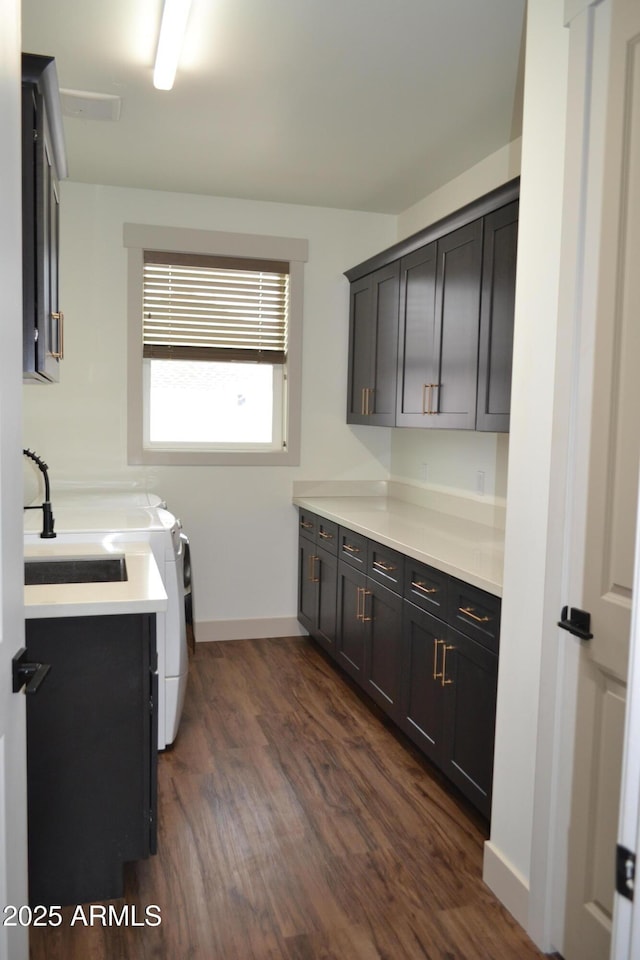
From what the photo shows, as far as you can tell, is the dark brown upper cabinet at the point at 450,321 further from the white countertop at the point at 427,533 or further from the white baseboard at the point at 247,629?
the white baseboard at the point at 247,629

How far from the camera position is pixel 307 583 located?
471 centimetres

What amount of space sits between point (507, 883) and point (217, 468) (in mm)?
3023

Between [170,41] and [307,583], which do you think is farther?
[307,583]

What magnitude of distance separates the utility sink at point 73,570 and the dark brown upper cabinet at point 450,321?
1504 mm

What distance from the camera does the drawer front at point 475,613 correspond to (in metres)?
2.44

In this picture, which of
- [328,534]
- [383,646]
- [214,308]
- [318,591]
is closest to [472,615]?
[383,646]

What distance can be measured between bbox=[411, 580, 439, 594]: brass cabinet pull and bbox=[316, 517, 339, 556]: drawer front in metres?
1.07

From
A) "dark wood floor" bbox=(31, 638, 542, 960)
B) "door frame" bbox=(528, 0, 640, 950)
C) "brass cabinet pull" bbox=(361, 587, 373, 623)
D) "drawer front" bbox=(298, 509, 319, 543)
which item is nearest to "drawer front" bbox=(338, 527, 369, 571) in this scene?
"brass cabinet pull" bbox=(361, 587, 373, 623)

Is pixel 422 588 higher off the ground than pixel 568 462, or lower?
lower

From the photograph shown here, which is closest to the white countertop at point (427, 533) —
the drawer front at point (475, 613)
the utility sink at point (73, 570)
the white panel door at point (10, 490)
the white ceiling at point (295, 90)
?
the drawer front at point (475, 613)

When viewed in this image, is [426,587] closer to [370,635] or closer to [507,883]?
[370,635]

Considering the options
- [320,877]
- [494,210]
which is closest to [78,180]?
[494,210]

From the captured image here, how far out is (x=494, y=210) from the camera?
2.92 meters

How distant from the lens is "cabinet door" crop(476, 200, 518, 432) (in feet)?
9.22
